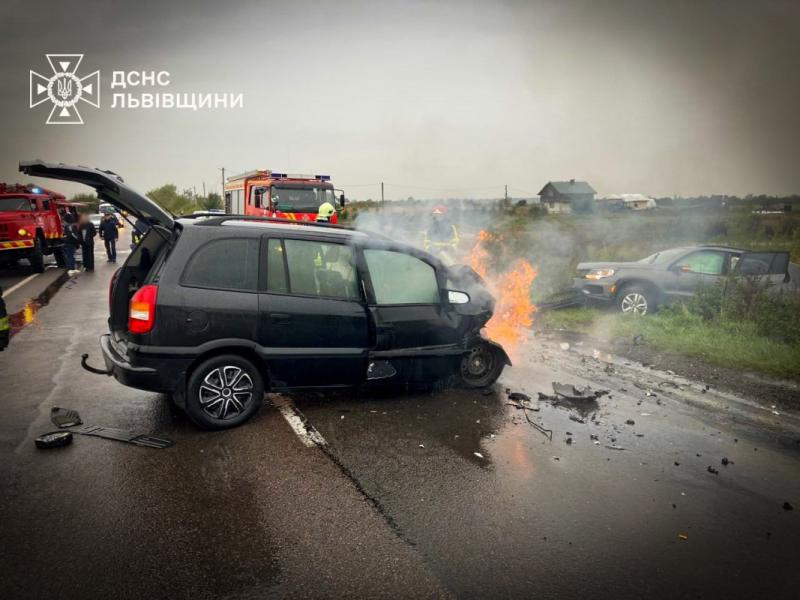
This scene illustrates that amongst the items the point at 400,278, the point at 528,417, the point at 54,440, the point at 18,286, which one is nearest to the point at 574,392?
the point at 528,417

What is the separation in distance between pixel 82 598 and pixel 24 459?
2004mm

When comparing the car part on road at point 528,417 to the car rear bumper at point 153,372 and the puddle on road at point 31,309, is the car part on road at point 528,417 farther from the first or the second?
the puddle on road at point 31,309

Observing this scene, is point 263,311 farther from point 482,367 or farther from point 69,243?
point 69,243

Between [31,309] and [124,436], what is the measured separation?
25.9ft

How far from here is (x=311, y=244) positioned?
17.8 ft

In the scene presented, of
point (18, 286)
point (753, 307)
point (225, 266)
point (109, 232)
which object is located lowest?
point (18, 286)

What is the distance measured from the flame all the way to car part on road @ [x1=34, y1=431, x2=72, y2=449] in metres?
5.70

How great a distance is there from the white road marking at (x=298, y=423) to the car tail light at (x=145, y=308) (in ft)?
4.99

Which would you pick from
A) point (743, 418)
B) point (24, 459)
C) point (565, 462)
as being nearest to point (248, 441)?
point (24, 459)

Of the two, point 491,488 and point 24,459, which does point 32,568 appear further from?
point 491,488

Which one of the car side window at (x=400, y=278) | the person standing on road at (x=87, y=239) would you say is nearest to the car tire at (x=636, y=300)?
the car side window at (x=400, y=278)

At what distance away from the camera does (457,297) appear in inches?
239

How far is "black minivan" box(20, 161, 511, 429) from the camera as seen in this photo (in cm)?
484

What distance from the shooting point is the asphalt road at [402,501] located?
312 centimetres
